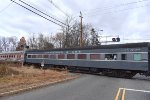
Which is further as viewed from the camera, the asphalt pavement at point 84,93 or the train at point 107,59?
the train at point 107,59

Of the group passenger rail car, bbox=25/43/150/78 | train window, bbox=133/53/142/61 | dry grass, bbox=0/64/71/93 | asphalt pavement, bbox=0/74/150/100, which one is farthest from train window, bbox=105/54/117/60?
asphalt pavement, bbox=0/74/150/100

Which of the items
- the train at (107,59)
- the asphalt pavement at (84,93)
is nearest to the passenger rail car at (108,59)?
the train at (107,59)

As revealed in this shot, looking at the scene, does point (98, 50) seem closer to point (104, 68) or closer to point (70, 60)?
point (104, 68)

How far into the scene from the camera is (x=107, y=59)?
1300 inches

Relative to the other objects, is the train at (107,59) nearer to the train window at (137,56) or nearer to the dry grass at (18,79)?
the train window at (137,56)

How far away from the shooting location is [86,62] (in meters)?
36.4

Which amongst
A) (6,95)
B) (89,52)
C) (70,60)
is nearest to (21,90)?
(6,95)

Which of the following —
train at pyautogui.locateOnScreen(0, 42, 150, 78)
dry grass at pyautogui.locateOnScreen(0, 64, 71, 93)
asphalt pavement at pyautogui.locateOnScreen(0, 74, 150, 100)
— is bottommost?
asphalt pavement at pyautogui.locateOnScreen(0, 74, 150, 100)

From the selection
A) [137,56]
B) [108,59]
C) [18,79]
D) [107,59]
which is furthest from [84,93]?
[107,59]

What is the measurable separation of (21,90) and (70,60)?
2363cm

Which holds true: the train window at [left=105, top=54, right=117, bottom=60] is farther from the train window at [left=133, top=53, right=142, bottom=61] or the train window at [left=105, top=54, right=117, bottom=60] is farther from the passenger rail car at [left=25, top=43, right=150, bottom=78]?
the train window at [left=133, top=53, right=142, bottom=61]

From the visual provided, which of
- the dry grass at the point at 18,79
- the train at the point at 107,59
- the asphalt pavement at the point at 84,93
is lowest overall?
the asphalt pavement at the point at 84,93

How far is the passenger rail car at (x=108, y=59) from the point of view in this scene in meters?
28.4

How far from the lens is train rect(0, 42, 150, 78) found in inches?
1120
